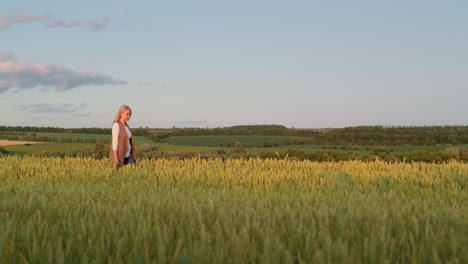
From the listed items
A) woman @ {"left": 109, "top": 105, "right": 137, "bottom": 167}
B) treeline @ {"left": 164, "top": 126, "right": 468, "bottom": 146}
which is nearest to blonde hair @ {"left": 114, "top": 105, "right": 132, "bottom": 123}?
woman @ {"left": 109, "top": 105, "right": 137, "bottom": 167}

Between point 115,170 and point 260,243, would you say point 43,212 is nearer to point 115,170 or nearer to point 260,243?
point 260,243

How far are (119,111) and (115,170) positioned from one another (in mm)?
1568

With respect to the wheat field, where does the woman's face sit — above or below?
above

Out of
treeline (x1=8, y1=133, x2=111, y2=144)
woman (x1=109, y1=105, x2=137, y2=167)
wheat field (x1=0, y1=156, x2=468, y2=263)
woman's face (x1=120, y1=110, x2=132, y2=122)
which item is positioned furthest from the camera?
treeline (x1=8, y1=133, x2=111, y2=144)

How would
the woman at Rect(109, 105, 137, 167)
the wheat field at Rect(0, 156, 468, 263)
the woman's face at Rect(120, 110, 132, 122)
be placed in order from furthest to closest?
1. the woman's face at Rect(120, 110, 132, 122)
2. the woman at Rect(109, 105, 137, 167)
3. the wheat field at Rect(0, 156, 468, 263)

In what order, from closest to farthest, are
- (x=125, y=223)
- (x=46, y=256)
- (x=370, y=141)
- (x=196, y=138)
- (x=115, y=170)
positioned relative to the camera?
(x=46, y=256) → (x=125, y=223) → (x=115, y=170) → (x=370, y=141) → (x=196, y=138)

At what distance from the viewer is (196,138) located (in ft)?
188

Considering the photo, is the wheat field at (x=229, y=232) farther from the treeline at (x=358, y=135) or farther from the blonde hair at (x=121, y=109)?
the treeline at (x=358, y=135)

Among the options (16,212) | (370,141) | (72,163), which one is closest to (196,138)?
(370,141)

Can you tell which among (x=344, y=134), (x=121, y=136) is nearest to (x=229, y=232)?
(x=121, y=136)

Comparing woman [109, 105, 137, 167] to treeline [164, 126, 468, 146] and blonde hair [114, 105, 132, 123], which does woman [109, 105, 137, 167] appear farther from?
treeline [164, 126, 468, 146]

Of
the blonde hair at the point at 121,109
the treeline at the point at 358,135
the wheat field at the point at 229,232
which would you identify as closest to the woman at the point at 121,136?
the blonde hair at the point at 121,109

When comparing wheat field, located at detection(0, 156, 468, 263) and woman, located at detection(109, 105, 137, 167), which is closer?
wheat field, located at detection(0, 156, 468, 263)

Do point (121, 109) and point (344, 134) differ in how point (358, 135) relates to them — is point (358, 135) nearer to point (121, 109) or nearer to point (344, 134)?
point (344, 134)
